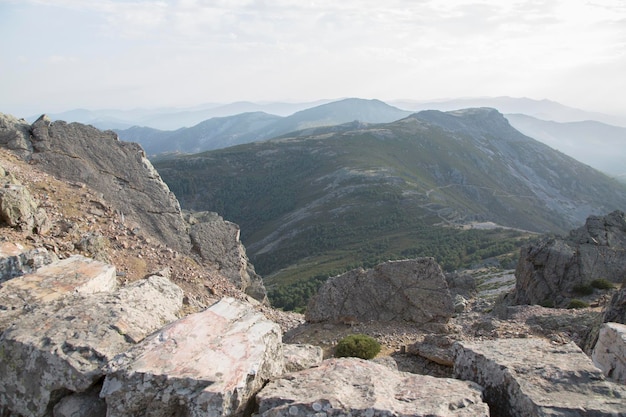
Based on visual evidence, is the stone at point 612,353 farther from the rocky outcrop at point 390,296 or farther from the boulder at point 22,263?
the boulder at point 22,263

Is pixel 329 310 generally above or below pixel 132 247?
below

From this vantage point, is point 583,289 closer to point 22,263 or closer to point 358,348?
point 358,348

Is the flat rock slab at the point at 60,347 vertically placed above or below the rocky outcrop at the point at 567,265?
above

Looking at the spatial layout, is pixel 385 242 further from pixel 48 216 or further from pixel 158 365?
pixel 158 365

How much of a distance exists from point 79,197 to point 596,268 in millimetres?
50257

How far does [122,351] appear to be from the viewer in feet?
25.5

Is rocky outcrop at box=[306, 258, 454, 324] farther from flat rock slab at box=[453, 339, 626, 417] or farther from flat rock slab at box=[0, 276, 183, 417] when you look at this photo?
flat rock slab at box=[0, 276, 183, 417]

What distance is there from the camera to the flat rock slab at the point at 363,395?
6.79 metres

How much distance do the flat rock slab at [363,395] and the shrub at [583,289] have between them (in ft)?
130

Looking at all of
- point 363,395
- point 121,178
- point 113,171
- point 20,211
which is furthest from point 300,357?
point 113,171

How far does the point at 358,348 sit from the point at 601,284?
34.9 m

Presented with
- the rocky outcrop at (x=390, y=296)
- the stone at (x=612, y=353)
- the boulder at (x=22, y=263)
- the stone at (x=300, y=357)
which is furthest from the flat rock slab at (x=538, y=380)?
the rocky outcrop at (x=390, y=296)

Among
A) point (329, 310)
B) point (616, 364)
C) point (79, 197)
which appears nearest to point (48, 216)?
point (79, 197)

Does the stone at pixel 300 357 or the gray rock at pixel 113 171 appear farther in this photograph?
the gray rock at pixel 113 171
